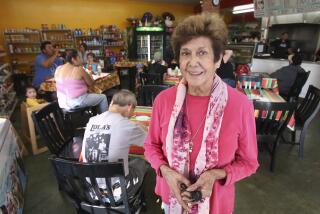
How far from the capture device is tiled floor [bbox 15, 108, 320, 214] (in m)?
2.21

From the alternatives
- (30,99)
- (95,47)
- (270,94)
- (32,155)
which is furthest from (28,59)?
(270,94)

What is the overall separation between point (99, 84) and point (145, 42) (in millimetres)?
5594

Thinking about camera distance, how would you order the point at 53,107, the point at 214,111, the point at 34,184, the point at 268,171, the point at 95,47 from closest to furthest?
1. the point at 214,111
2. the point at 53,107
3. the point at 34,184
4. the point at 268,171
5. the point at 95,47

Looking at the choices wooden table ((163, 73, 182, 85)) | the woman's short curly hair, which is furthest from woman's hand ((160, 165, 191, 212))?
wooden table ((163, 73, 182, 85))

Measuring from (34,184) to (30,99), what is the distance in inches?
55.0

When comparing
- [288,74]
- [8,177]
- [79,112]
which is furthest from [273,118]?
[79,112]

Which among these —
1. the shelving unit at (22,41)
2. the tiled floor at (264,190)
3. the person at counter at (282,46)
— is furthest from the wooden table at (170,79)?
the shelving unit at (22,41)

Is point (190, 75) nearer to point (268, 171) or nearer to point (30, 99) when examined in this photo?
point (268, 171)

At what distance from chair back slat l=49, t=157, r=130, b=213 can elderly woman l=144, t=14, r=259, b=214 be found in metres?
0.30

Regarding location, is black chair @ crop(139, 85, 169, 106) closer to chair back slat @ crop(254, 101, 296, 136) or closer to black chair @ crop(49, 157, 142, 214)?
chair back slat @ crop(254, 101, 296, 136)

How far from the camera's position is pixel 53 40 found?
25.1 feet

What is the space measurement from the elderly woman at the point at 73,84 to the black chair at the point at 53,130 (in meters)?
0.93

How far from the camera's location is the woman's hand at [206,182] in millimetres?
1008

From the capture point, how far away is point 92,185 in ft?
4.42
